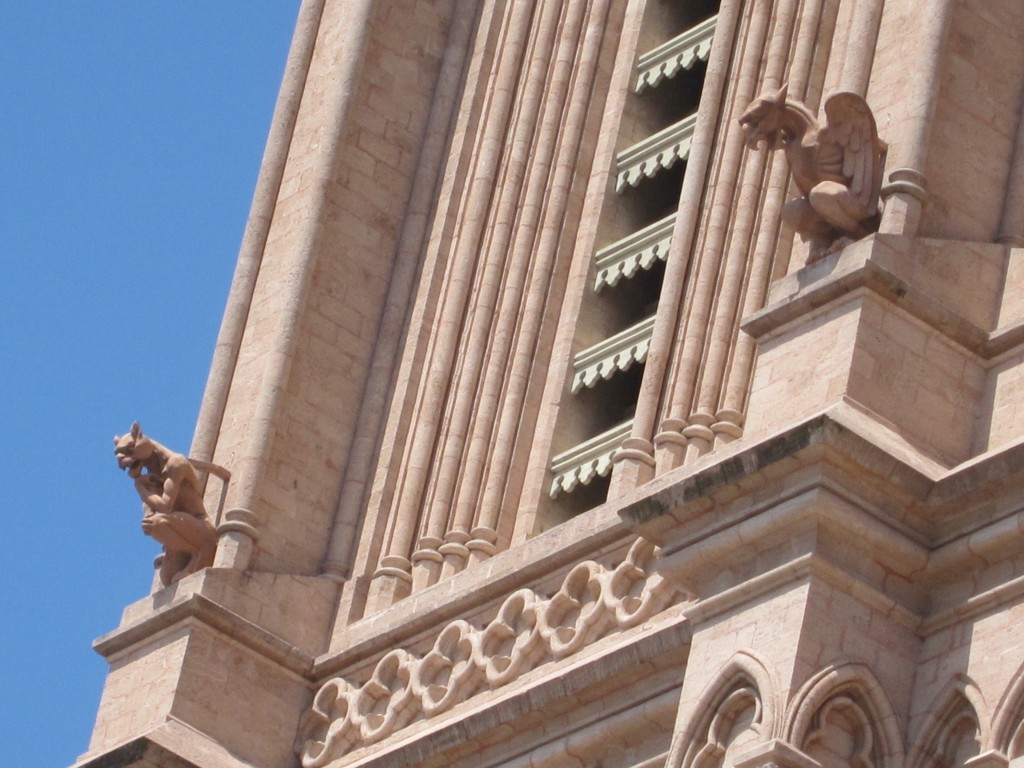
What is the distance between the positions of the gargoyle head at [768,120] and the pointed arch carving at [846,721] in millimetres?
3960

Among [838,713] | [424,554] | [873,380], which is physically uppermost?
[424,554]

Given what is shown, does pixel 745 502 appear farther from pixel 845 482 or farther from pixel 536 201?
pixel 536 201

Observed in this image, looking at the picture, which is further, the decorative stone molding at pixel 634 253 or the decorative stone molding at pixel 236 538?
the decorative stone molding at pixel 634 253

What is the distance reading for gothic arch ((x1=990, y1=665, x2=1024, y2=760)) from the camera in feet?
80.0

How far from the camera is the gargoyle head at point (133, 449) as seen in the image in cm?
3158

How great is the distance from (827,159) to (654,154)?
4951 millimetres

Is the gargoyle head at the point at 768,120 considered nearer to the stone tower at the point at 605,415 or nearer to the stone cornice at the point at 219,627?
the stone tower at the point at 605,415

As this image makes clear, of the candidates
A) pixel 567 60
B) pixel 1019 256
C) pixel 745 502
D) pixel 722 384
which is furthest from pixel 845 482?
pixel 567 60

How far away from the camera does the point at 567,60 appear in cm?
3347

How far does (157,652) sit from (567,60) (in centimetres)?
565

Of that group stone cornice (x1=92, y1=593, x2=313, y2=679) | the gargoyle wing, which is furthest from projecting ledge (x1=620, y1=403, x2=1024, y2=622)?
stone cornice (x1=92, y1=593, x2=313, y2=679)

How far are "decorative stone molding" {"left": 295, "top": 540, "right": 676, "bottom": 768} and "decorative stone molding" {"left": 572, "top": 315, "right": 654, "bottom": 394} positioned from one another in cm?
236


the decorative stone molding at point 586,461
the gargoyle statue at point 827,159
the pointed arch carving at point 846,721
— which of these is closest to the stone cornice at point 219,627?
the decorative stone molding at point 586,461

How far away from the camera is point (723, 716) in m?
25.3
